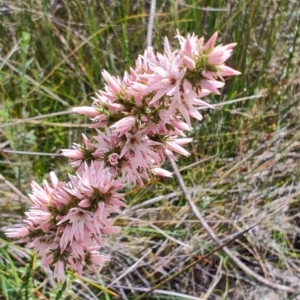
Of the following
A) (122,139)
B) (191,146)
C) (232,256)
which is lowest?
(232,256)

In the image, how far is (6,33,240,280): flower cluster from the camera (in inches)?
47.6

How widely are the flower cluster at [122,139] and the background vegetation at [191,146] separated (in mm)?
622

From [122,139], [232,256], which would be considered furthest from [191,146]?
Answer: [122,139]

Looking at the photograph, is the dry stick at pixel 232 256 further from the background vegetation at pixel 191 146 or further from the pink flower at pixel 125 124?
the pink flower at pixel 125 124

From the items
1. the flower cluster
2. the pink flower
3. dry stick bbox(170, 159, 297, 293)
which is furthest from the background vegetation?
the pink flower

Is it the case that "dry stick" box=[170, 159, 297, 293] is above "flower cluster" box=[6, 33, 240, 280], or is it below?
below

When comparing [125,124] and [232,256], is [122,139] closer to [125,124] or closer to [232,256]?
[125,124]

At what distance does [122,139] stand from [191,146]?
1.18 meters

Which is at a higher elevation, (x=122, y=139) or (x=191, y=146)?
(x=122, y=139)

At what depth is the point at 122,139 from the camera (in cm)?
134

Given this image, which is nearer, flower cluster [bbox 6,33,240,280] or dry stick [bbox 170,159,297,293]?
flower cluster [bbox 6,33,240,280]

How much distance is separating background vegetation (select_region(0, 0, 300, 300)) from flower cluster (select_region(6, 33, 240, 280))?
2.04 feet

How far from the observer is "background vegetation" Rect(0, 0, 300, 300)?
2.23 metres

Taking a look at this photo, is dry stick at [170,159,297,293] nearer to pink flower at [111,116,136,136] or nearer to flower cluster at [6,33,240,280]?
flower cluster at [6,33,240,280]
